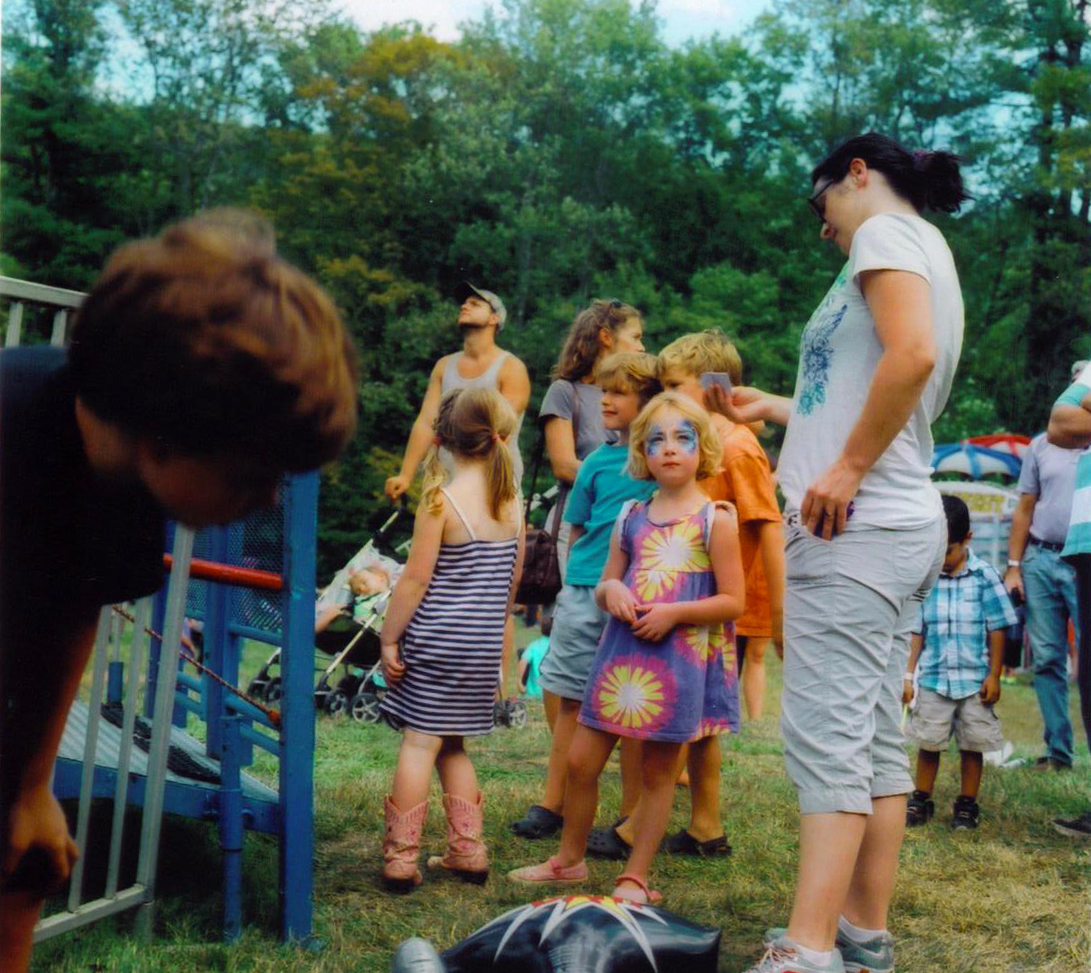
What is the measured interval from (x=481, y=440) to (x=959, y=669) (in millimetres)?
2239

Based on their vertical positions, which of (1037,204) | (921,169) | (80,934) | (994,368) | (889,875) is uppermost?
(1037,204)

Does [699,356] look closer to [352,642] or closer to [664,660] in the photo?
[664,660]

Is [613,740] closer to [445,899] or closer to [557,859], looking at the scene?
[557,859]

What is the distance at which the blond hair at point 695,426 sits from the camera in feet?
12.0

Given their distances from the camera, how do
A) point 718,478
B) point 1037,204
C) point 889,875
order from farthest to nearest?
point 1037,204 < point 718,478 < point 889,875

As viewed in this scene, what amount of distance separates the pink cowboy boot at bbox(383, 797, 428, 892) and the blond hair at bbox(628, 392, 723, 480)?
1.17 meters

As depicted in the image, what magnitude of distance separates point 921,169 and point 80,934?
2579mm

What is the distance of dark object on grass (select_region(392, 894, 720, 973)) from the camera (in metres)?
2.43

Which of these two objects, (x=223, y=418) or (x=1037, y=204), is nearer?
(x=223, y=418)

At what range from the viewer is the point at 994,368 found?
25.9 m

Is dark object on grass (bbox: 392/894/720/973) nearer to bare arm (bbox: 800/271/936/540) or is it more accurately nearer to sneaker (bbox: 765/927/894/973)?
sneaker (bbox: 765/927/894/973)

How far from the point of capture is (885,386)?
2.55 m

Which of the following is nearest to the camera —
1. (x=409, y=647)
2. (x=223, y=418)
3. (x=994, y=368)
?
(x=223, y=418)

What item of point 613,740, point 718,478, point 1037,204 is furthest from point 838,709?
point 1037,204
